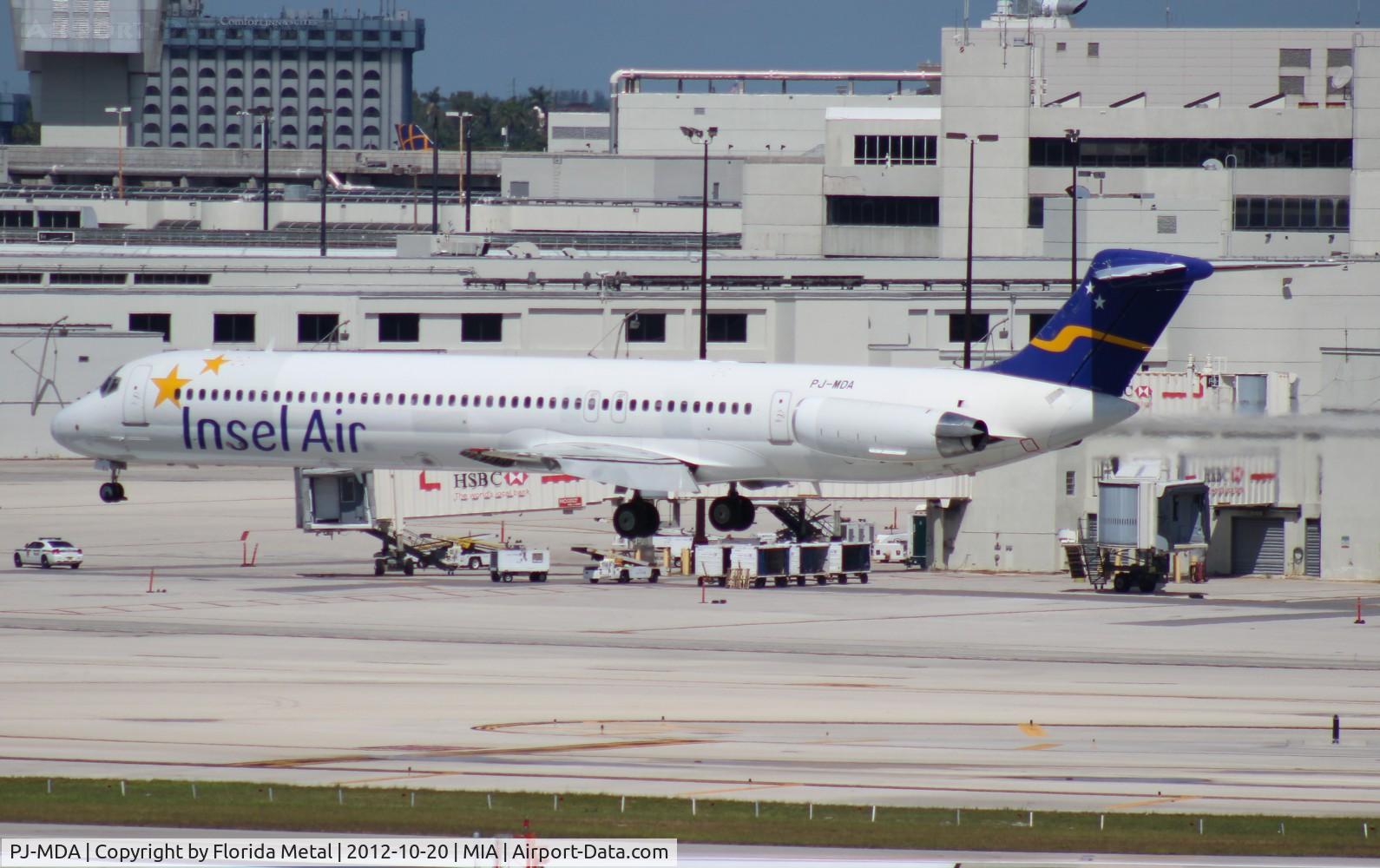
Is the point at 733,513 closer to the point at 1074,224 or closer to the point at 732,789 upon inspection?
the point at 1074,224

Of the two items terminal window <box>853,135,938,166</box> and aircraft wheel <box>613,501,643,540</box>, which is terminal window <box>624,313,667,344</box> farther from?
aircraft wheel <box>613,501,643,540</box>

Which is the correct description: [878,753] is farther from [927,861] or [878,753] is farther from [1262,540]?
[1262,540]

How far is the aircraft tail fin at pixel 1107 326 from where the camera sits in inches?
1889

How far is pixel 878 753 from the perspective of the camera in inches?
1112

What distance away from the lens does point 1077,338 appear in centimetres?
4919

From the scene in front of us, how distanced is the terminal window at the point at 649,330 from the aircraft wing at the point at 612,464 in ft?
137

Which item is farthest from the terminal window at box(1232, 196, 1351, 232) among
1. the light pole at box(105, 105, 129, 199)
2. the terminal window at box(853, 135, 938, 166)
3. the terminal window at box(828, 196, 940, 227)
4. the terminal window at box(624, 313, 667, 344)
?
the light pole at box(105, 105, 129, 199)

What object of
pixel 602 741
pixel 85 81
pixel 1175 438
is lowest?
pixel 602 741

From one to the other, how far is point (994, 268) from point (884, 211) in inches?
947

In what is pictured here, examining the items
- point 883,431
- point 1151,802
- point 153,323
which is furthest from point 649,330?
point 1151,802

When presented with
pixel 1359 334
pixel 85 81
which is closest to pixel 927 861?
pixel 1359 334

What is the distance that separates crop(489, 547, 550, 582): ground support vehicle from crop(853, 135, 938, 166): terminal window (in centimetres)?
7442

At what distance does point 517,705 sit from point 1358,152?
95195 millimetres

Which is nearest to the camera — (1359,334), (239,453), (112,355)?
(239,453)
